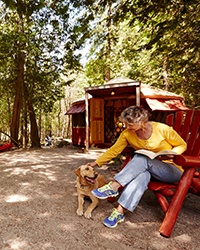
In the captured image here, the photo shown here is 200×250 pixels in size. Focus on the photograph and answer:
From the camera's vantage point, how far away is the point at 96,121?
371 inches

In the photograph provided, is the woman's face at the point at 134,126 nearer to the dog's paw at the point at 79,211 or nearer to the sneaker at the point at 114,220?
the sneaker at the point at 114,220

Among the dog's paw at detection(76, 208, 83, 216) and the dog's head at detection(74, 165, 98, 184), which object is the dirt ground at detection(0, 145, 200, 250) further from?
the dog's head at detection(74, 165, 98, 184)

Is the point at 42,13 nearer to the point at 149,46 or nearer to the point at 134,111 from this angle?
the point at 149,46

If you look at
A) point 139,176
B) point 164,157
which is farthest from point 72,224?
point 164,157

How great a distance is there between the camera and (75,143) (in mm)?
10781

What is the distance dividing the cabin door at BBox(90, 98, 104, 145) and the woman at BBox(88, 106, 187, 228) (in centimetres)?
667

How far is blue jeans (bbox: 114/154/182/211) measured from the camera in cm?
217

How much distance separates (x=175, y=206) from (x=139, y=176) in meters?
0.41

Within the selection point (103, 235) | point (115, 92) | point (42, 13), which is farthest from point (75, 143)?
point (103, 235)

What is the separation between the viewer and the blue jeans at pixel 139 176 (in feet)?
7.12

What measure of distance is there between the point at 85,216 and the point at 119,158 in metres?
2.94

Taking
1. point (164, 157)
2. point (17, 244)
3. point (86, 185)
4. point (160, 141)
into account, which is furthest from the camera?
point (86, 185)

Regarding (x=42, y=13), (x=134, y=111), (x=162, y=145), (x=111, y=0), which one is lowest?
(x=162, y=145)

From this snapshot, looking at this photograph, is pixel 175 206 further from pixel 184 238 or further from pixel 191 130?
pixel 191 130
